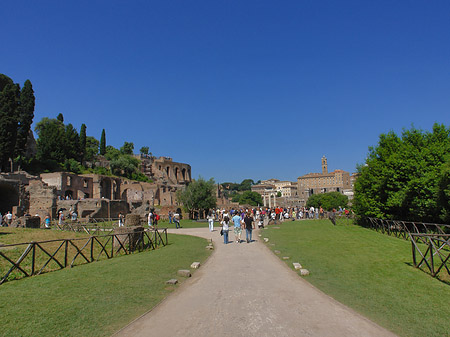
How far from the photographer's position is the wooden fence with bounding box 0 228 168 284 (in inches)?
355

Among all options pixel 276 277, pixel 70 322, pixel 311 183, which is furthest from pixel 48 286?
pixel 311 183

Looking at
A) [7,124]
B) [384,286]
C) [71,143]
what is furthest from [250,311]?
[71,143]

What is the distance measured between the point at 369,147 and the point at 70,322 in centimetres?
3058

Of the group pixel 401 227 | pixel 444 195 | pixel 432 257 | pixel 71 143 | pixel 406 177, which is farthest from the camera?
pixel 71 143

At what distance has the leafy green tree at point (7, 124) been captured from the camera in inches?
1565

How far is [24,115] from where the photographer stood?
46.7 meters

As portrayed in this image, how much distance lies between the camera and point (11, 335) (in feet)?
15.6

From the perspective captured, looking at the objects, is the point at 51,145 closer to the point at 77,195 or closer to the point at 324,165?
the point at 77,195

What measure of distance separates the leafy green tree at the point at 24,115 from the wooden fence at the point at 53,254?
36.5 m

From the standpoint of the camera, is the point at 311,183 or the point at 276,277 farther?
the point at 311,183

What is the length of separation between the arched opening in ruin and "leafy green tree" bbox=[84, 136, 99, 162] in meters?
34.8

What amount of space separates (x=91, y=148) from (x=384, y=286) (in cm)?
7462

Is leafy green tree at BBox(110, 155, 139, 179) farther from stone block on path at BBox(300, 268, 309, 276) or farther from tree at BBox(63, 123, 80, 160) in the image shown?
stone block on path at BBox(300, 268, 309, 276)

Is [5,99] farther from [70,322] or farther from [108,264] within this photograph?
[70,322]
